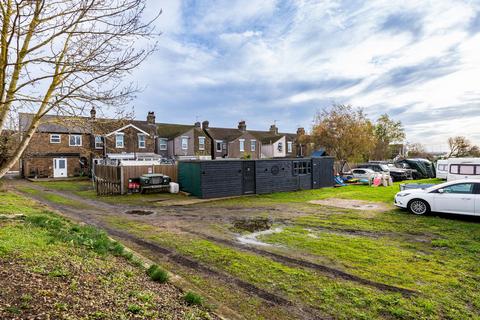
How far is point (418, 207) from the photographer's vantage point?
1206cm

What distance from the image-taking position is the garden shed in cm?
1820

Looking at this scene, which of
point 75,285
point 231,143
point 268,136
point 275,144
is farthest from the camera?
point 268,136

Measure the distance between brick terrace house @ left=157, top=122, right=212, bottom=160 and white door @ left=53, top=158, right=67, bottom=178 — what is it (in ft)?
38.7

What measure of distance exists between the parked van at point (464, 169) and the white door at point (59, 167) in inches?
1523

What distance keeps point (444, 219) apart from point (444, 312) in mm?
8257

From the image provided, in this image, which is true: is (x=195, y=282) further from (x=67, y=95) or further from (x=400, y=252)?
(x=400, y=252)

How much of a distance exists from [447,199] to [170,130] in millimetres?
37554

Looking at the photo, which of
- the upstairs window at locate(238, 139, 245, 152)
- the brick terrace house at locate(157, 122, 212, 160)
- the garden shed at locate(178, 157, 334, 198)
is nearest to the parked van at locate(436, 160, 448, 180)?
the garden shed at locate(178, 157, 334, 198)

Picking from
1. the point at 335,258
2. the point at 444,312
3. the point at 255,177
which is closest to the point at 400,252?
the point at 335,258

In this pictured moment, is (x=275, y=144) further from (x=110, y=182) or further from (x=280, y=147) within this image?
(x=110, y=182)

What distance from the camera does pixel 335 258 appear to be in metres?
6.82

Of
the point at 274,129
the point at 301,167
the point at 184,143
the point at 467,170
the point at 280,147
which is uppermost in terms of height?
the point at 274,129

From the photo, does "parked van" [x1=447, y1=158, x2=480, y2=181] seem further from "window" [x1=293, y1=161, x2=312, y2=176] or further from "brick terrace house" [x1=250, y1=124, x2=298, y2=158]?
"brick terrace house" [x1=250, y1=124, x2=298, y2=158]

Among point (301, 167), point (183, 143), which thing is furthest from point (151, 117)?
point (301, 167)
